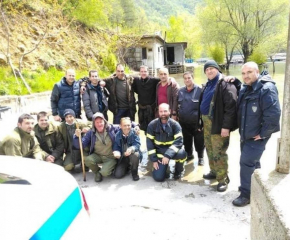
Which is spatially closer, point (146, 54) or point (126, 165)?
point (126, 165)

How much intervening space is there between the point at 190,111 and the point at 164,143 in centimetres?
72

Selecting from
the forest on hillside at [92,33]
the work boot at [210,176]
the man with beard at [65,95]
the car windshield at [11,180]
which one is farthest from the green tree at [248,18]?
the car windshield at [11,180]

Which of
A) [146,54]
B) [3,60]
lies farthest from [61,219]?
[146,54]

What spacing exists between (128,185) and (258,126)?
2.06 m

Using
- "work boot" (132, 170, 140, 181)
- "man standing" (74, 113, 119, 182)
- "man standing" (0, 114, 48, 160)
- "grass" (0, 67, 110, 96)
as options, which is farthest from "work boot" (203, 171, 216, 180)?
"grass" (0, 67, 110, 96)

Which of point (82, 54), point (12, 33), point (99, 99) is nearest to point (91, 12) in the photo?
point (82, 54)

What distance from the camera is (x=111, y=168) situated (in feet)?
14.1

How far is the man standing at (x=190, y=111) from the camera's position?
14.7 ft

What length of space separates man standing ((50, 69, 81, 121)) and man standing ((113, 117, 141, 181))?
131 centimetres

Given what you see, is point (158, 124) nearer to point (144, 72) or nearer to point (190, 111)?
point (190, 111)

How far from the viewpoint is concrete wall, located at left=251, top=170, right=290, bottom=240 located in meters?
1.53

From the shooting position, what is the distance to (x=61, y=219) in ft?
4.69

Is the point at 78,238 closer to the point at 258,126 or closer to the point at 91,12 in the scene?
the point at 258,126

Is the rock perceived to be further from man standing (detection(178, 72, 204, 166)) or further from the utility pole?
the utility pole
